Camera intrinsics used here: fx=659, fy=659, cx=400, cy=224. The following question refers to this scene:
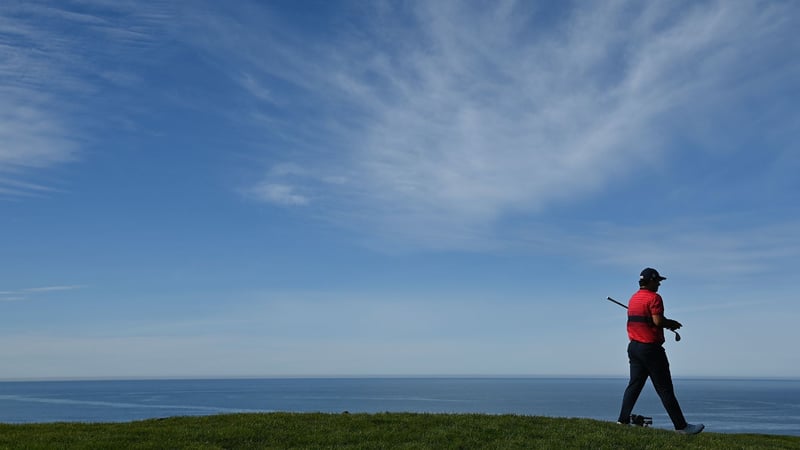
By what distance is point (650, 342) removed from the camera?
14453 mm

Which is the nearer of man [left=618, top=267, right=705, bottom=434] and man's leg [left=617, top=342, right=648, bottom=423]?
man [left=618, top=267, right=705, bottom=434]

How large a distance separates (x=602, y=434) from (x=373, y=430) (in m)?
4.97

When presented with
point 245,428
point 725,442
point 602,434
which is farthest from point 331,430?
point 725,442

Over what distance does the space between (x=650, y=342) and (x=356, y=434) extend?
6716 mm

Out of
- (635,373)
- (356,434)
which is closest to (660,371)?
(635,373)

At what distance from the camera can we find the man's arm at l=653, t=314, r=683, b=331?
14.3 meters

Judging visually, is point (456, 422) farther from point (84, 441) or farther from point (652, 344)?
point (84, 441)

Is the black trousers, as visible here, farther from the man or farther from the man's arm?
the man's arm

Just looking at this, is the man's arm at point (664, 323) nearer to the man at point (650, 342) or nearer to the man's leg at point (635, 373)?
the man at point (650, 342)

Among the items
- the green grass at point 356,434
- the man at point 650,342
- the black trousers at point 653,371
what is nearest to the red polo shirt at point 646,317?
the man at point 650,342

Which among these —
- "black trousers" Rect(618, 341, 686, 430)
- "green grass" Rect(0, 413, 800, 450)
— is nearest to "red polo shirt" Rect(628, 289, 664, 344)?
"black trousers" Rect(618, 341, 686, 430)

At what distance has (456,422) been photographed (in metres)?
15.4

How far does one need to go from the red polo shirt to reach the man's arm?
8cm

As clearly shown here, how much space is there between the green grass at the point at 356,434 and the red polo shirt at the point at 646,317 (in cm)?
211
